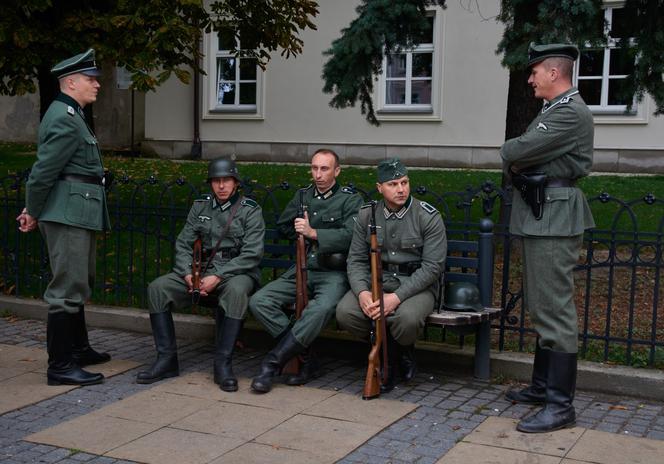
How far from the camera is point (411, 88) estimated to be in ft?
65.9

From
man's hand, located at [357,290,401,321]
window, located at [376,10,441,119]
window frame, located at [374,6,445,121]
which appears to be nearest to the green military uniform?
man's hand, located at [357,290,401,321]

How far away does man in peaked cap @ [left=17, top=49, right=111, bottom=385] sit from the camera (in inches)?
237

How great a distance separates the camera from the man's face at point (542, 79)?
5379 millimetres

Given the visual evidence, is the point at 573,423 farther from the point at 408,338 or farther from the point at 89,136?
the point at 89,136

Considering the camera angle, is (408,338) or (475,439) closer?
(475,439)

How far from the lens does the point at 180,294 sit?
21.0 ft

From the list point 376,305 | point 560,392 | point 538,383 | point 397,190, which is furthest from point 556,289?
point 397,190

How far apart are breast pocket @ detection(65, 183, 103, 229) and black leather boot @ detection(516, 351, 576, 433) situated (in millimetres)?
2900

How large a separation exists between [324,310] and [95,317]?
2.61 meters

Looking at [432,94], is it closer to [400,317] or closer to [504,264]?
[504,264]

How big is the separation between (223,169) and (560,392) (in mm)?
2596

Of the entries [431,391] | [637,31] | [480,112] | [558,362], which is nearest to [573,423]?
[558,362]

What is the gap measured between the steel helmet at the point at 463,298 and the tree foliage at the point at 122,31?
4.14 meters

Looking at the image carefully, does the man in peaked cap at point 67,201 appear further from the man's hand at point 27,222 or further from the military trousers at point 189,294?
the military trousers at point 189,294
